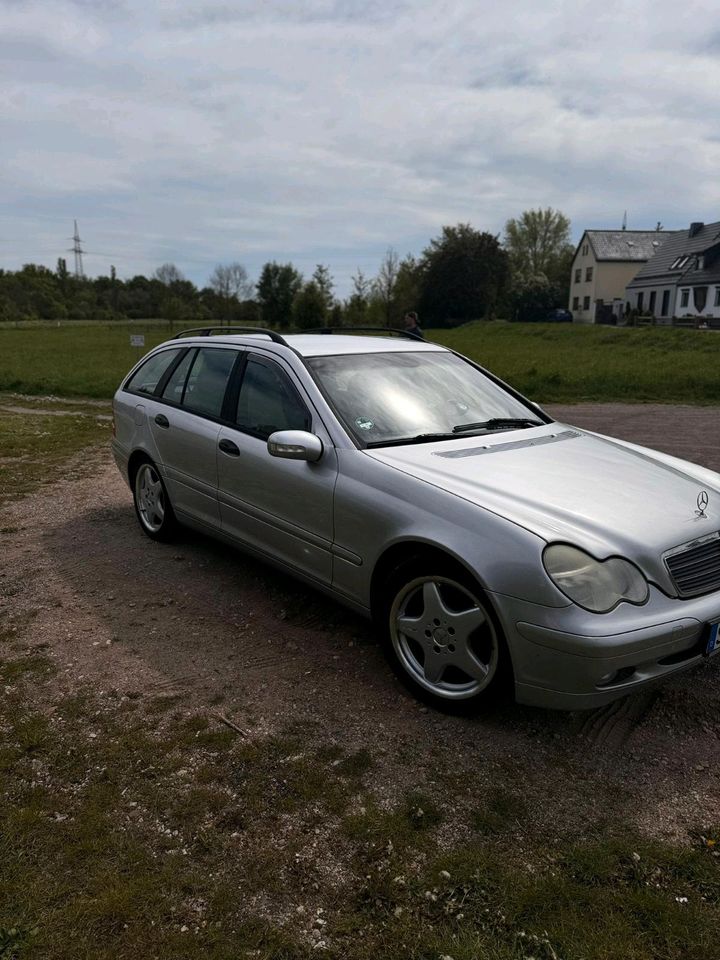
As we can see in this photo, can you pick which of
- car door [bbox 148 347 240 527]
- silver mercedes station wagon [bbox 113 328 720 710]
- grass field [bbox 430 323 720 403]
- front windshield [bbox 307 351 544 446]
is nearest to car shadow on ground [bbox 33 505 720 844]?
silver mercedes station wagon [bbox 113 328 720 710]

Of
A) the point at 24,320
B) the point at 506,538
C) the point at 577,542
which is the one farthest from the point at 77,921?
the point at 24,320

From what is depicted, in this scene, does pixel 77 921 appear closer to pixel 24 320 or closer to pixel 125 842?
pixel 125 842

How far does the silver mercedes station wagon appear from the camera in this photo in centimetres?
287

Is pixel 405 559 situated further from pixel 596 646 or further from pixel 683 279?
pixel 683 279

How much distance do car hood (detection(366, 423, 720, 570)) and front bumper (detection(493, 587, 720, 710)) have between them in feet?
0.81

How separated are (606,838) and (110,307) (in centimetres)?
→ 10256

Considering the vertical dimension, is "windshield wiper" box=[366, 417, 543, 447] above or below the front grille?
above

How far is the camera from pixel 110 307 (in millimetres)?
96125

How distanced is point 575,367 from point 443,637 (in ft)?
60.8

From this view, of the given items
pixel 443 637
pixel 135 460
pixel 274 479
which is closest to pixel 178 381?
pixel 135 460

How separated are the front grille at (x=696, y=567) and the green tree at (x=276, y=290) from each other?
71328 mm

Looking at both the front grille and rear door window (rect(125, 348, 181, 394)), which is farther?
rear door window (rect(125, 348, 181, 394))

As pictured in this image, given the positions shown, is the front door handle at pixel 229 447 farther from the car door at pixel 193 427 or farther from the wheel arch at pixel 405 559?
the wheel arch at pixel 405 559

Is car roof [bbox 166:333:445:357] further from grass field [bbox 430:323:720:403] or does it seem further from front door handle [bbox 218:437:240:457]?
grass field [bbox 430:323:720:403]
